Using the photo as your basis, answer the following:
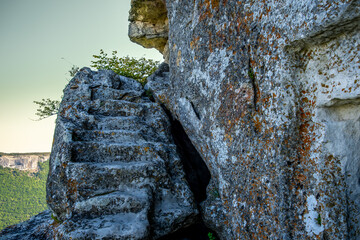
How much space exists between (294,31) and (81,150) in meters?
4.73

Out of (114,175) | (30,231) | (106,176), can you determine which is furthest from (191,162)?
(30,231)

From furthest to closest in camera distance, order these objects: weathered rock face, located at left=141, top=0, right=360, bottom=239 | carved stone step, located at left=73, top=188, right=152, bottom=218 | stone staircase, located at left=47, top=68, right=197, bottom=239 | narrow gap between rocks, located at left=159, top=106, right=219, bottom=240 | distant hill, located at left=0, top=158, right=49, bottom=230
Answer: distant hill, located at left=0, top=158, right=49, bottom=230 < narrow gap between rocks, located at left=159, top=106, right=219, bottom=240 < carved stone step, located at left=73, top=188, right=152, bottom=218 < stone staircase, located at left=47, top=68, right=197, bottom=239 < weathered rock face, located at left=141, top=0, right=360, bottom=239

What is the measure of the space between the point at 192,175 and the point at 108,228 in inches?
127

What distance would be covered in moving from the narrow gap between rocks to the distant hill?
1853 inches

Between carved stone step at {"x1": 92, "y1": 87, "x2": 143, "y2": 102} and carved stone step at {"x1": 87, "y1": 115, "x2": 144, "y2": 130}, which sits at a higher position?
carved stone step at {"x1": 92, "y1": 87, "x2": 143, "y2": 102}

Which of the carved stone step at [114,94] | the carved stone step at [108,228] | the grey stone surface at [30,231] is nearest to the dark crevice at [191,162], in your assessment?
the carved stone step at [114,94]

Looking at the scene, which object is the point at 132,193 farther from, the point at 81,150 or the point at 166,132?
the point at 166,132

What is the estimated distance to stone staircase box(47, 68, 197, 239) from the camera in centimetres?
424

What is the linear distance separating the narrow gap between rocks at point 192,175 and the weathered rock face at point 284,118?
0.72 meters

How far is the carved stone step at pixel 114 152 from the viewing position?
5154mm

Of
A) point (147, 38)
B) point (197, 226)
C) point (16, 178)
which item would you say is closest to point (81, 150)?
point (197, 226)

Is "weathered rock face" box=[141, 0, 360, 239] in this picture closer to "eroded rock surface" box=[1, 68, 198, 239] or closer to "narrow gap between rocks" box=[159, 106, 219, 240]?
"narrow gap between rocks" box=[159, 106, 219, 240]

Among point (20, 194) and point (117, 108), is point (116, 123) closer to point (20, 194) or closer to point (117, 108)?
point (117, 108)

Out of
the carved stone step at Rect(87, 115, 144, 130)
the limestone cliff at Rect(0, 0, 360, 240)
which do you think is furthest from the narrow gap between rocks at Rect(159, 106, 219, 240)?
the carved stone step at Rect(87, 115, 144, 130)
